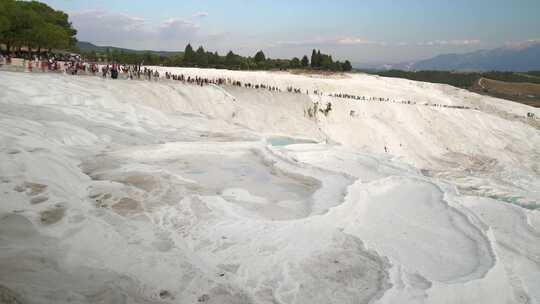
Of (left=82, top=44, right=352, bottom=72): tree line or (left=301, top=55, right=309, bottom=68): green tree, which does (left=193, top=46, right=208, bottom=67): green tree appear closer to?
(left=82, top=44, right=352, bottom=72): tree line

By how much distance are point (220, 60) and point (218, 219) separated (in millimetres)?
68178

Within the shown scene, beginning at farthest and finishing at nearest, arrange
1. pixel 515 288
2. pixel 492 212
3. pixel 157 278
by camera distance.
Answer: pixel 492 212, pixel 515 288, pixel 157 278

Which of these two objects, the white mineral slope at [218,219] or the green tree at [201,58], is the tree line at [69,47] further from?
the white mineral slope at [218,219]

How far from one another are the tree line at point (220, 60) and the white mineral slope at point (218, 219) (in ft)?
157

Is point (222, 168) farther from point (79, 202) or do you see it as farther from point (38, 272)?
point (38, 272)

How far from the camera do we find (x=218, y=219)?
9.99 metres

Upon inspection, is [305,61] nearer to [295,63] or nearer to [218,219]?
[295,63]

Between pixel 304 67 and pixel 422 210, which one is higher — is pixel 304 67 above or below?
above

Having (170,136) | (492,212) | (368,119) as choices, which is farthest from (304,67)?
(492,212)

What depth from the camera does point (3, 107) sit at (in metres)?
17.2

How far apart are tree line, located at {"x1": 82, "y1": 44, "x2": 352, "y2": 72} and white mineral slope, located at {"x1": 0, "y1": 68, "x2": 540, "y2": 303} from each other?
1881 inches

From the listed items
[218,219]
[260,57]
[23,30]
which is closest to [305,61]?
[260,57]

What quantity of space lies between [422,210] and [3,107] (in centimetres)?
1630

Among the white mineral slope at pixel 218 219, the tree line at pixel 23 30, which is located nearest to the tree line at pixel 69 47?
the tree line at pixel 23 30
